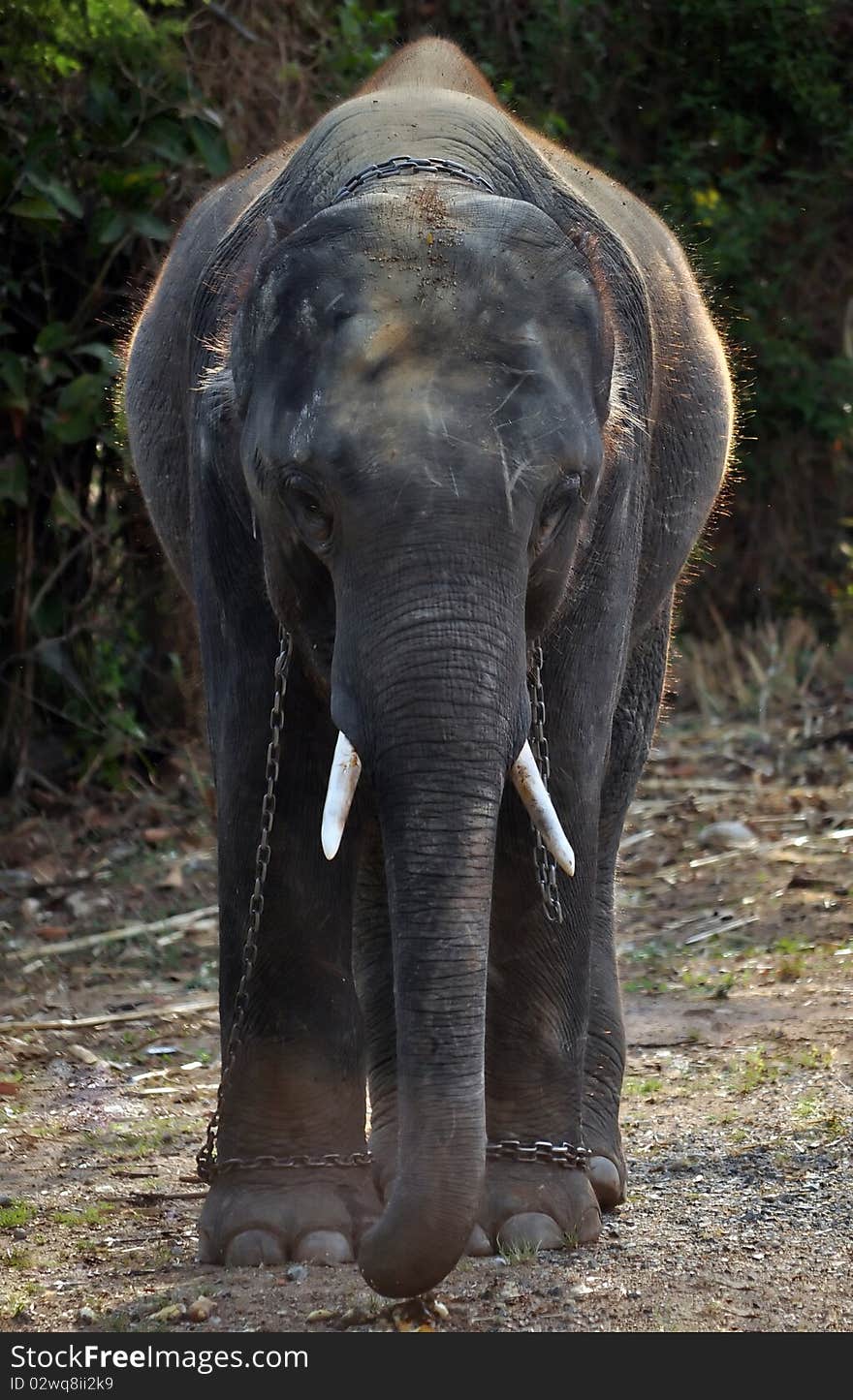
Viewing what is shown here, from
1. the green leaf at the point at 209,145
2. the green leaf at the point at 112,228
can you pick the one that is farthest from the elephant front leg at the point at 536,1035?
the green leaf at the point at 209,145

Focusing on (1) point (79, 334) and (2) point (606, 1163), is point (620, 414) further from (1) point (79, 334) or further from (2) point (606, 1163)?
(1) point (79, 334)

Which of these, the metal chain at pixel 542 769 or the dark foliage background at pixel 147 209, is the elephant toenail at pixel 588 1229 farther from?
the dark foliage background at pixel 147 209

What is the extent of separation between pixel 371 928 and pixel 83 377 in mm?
3766

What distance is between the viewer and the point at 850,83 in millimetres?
12656

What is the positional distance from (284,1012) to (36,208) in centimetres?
465

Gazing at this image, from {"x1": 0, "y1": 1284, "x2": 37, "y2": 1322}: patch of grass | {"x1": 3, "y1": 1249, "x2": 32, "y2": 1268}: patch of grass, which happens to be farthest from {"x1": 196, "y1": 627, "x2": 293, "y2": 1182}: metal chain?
{"x1": 0, "y1": 1284, "x2": 37, "y2": 1322}: patch of grass

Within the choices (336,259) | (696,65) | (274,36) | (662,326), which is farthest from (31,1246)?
(696,65)

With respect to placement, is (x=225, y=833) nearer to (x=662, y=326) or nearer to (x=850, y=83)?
(x=662, y=326)

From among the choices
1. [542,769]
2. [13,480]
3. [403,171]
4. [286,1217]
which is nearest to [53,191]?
[13,480]

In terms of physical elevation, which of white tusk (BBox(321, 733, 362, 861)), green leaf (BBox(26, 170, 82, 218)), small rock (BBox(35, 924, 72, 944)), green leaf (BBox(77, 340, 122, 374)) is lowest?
small rock (BBox(35, 924, 72, 944))

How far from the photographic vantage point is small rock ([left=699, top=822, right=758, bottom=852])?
8508 millimetres

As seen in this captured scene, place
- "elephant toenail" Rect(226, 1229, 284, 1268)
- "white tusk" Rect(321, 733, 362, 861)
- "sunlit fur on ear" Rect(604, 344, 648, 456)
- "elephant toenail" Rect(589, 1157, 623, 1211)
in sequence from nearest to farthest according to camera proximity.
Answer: "white tusk" Rect(321, 733, 362, 861)
"sunlit fur on ear" Rect(604, 344, 648, 456)
"elephant toenail" Rect(226, 1229, 284, 1268)
"elephant toenail" Rect(589, 1157, 623, 1211)

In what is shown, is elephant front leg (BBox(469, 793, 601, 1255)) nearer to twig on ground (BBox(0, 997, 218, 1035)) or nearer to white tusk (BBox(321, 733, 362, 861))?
white tusk (BBox(321, 733, 362, 861))

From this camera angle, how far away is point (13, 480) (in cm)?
828
